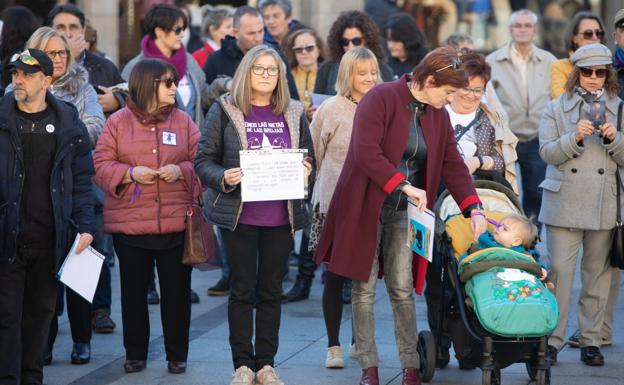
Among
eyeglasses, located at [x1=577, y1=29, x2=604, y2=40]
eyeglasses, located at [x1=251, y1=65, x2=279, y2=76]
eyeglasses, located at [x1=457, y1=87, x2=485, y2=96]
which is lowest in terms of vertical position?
eyeglasses, located at [x1=457, y1=87, x2=485, y2=96]

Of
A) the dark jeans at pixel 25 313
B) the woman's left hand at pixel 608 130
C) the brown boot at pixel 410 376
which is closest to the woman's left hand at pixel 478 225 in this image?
the brown boot at pixel 410 376

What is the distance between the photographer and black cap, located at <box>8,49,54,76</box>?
23.5ft

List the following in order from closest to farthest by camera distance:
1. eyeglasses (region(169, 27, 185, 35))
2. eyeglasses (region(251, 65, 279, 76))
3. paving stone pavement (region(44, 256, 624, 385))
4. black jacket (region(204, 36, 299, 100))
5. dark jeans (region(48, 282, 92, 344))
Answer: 1. eyeglasses (region(251, 65, 279, 76))
2. paving stone pavement (region(44, 256, 624, 385))
3. dark jeans (region(48, 282, 92, 344))
4. eyeglasses (region(169, 27, 185, 35))
5. black jacket (region(204, 36, 299, 100))

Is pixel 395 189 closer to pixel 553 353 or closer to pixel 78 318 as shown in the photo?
pixel 553 353

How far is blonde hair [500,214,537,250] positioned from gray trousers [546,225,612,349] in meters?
1.00

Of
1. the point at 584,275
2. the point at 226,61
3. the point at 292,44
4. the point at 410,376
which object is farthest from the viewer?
the point at 292,44

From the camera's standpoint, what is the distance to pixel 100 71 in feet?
31.7

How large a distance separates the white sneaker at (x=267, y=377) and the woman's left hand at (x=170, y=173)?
129 cm

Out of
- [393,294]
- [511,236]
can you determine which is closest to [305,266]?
[393,294]

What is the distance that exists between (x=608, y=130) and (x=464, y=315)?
1.68m

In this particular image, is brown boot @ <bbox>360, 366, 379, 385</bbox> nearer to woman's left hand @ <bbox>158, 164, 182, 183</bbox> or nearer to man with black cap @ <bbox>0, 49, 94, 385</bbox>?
woman's left hand @ <bbox>158, 164, 182, 183</bbox>

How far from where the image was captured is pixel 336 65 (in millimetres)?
10547

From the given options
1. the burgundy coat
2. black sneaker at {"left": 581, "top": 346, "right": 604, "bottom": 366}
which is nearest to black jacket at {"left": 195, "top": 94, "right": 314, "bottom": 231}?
the burgundy coat

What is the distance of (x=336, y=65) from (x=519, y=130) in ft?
6.82
